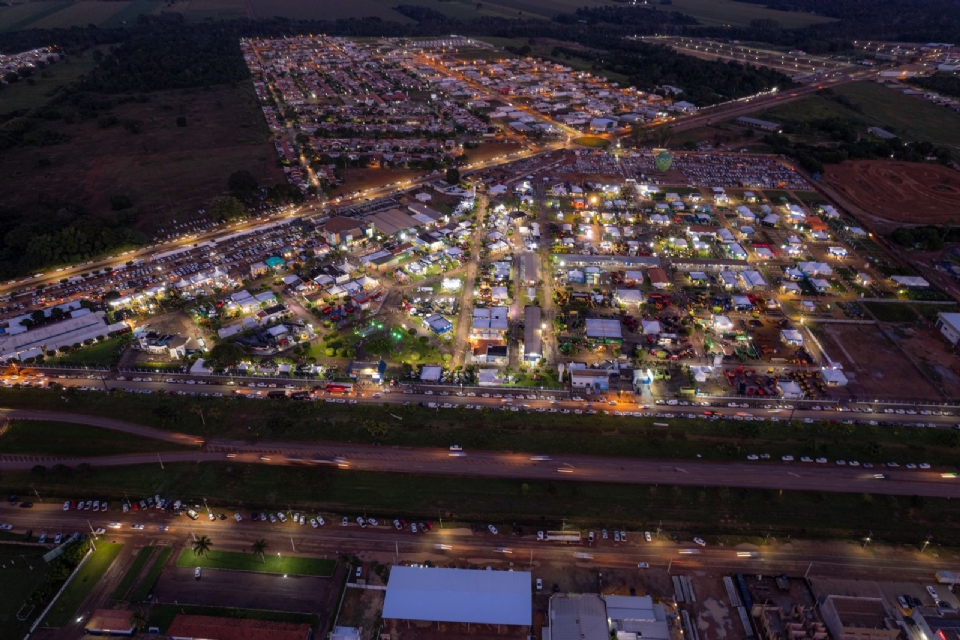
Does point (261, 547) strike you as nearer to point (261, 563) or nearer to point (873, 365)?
point (261, 563)

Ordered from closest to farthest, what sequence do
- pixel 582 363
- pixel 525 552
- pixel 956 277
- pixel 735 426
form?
pixel 525 552
pixel 735 426
pixel 582 363
pixel 956 277

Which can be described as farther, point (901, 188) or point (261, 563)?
point (901, 188)

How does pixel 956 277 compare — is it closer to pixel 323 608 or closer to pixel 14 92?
pixel 323 608

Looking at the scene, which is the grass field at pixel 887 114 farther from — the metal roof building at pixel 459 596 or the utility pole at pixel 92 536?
the utility pole at pixel 92 536

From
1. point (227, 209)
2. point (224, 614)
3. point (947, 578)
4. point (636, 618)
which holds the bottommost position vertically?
point (947, 578)

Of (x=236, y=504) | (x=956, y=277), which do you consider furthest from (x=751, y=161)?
(x=236, y=504)

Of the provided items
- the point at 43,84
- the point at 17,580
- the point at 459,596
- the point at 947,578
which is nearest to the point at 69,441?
the point at 17,580
